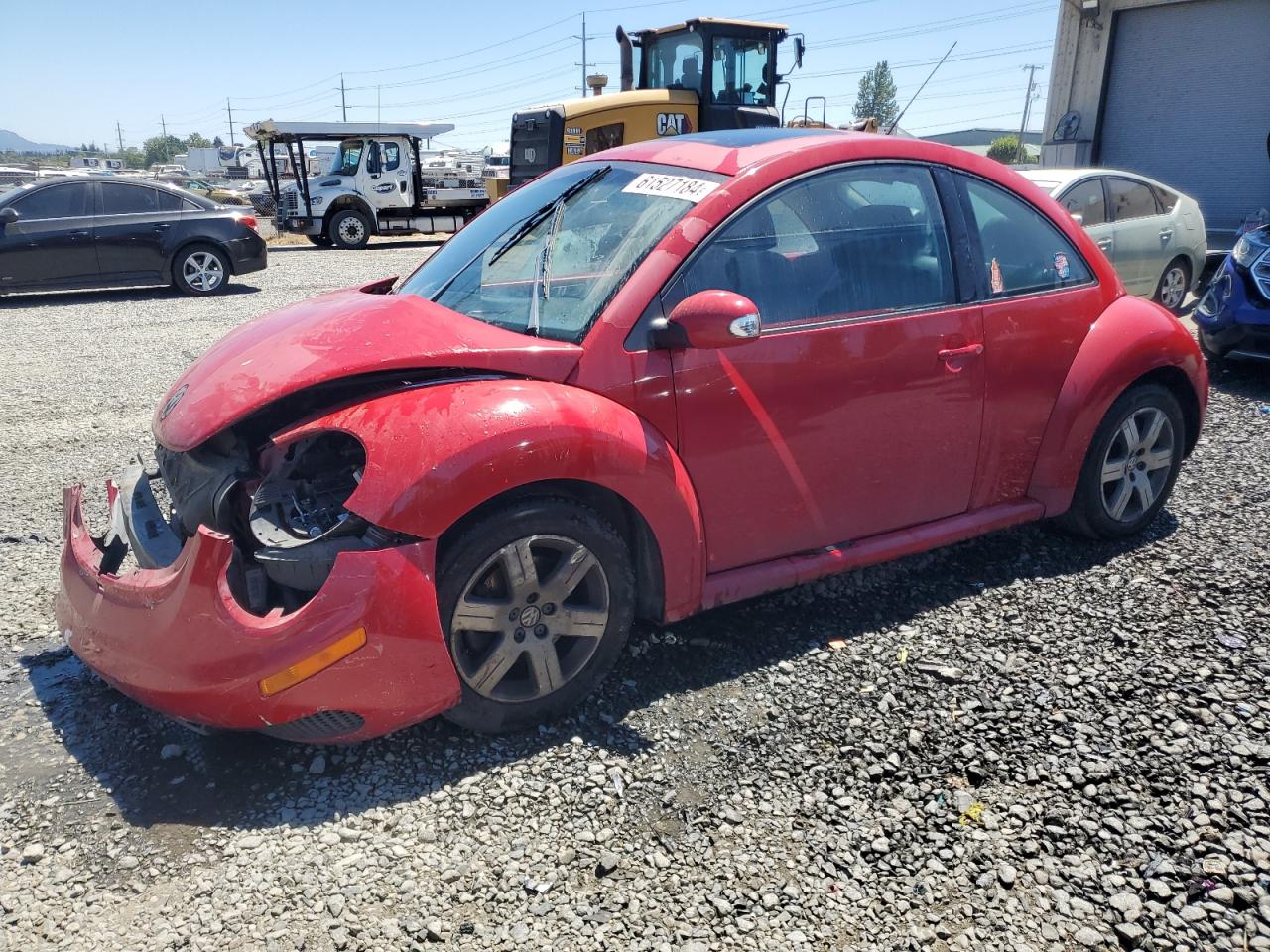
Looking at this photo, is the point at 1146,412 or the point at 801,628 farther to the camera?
the point at 1146,412

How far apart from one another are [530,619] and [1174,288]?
9393 mm

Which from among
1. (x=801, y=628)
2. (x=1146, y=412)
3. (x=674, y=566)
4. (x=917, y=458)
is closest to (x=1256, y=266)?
(x=1146, y=412)

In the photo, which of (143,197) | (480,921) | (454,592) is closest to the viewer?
(480,921)

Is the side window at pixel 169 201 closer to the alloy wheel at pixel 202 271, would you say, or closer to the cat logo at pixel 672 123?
the alloy wheel at pixel 202 271

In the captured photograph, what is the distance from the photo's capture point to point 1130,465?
4.14m

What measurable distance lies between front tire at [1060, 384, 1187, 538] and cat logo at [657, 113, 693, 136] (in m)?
10.7

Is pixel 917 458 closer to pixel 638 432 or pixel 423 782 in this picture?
→ pixel 638 432

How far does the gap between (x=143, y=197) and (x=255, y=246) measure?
149cm

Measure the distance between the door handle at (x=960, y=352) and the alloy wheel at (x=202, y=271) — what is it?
38.9ft

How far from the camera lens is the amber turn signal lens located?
246 centimetres

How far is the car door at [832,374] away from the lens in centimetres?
304

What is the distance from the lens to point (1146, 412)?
4121 millimetres

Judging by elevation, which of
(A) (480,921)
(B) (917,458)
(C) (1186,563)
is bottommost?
(A) (480,921)

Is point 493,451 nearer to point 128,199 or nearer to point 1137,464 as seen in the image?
point 1137,464
